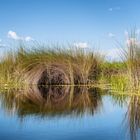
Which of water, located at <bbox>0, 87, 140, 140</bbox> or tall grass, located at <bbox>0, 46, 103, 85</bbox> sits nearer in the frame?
water, located at <bbox>0, 87, 140, 140</bbox>

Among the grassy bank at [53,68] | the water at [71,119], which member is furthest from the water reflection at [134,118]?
the grassy bank at [53,68]

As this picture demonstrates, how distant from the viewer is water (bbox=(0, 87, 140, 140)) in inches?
234

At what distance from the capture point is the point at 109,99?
35.5ft

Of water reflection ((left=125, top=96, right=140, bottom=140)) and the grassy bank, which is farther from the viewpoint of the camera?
the grassy bank

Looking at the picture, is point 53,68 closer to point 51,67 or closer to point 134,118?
point 51,67

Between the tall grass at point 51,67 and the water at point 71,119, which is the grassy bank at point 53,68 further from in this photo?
the water at point 71,119

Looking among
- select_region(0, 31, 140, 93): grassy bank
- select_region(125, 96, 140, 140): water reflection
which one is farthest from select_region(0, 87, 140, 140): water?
select_region(0, 31, 140, 93): grassy bank

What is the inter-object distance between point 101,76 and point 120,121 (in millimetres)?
11071

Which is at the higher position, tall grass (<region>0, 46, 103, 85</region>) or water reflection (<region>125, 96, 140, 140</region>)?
tall grass (<region>0, 46, 103, 85</region>)

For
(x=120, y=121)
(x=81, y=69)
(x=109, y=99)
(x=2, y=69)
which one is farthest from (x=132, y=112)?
(x=2, y=69)

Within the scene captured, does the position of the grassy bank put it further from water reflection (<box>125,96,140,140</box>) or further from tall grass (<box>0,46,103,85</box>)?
water reflection (<box>125,96,140,140</box>)

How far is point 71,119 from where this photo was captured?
735 cm

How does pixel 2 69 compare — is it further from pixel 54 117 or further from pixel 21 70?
pixel 54 117

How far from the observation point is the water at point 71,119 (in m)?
5.95
